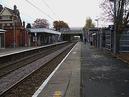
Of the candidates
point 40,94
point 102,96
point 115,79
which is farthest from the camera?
point 115,79

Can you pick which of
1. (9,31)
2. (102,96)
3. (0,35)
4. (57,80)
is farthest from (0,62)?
(9,31)

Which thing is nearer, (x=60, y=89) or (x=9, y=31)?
(x=60, y=89)

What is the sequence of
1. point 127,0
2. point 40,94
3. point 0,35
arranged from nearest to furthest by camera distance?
1. point 40,94
2. point 127,0
3. point 0,35

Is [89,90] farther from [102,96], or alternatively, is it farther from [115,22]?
[115,22]

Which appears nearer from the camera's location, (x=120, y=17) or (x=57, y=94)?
(x=57, y=94)

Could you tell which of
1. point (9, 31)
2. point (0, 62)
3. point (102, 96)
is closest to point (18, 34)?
point (9, 31)

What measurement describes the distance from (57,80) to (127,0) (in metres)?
21.7

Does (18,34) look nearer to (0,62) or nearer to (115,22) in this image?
(115,22)

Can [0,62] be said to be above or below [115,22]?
below

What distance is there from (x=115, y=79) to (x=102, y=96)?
4595 millimetres

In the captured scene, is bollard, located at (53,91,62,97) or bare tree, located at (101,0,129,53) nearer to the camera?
bollard, located at (53,91,62,97)

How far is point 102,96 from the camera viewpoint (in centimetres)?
1089

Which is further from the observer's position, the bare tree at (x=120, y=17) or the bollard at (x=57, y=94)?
the bare tree at (x=120, y=17)

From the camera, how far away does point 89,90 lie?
1216cm
